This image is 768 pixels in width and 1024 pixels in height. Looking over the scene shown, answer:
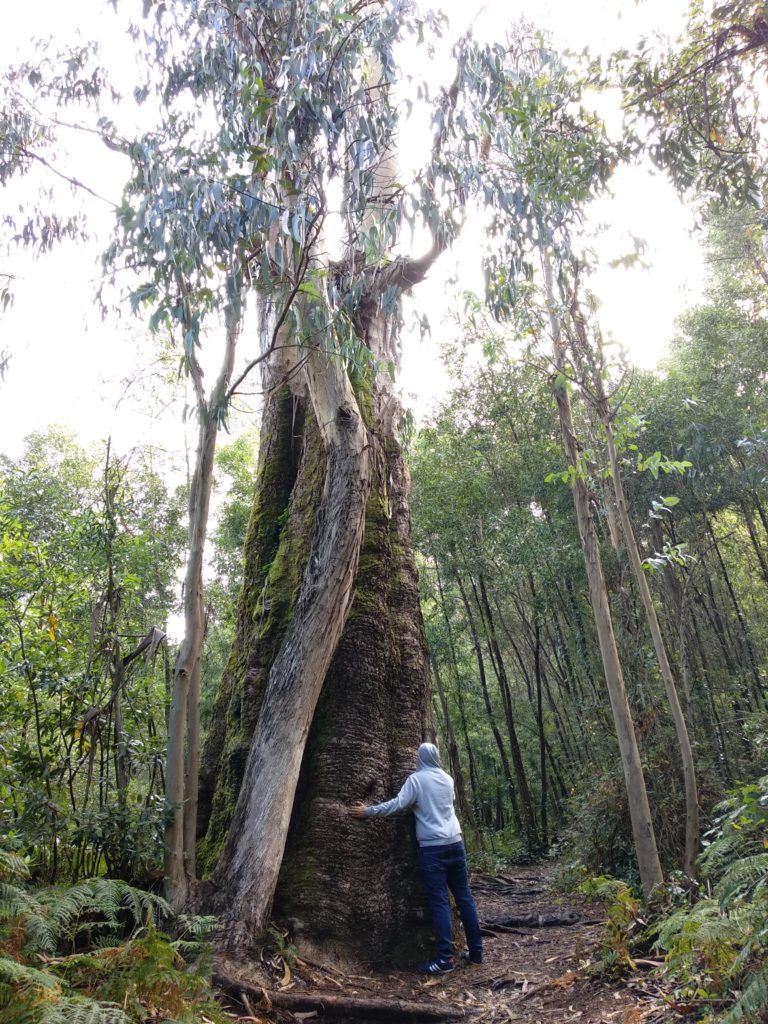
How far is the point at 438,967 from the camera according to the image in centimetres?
461

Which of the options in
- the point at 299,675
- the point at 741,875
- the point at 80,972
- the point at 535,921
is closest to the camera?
the point at 741,875

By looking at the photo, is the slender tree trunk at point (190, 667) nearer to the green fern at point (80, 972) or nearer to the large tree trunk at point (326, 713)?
the large tree trunk at point (326, 713)

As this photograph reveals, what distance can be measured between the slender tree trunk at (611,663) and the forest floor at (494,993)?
0.71m

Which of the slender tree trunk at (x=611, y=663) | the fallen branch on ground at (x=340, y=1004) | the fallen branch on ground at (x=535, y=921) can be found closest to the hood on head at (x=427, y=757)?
the slender tree trunk at (x=611, y=663)

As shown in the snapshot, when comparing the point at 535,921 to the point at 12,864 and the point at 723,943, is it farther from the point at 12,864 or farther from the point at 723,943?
the point at 12,864

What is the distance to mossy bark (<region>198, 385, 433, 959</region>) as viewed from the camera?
4.64 meters

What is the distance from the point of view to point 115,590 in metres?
5.07

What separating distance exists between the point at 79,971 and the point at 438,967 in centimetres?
250

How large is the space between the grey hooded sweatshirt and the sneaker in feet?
→ 2.28

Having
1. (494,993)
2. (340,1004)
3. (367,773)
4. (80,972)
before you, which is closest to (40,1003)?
(80,972)

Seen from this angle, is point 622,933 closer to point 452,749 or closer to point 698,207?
point 698,207

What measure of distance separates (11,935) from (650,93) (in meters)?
6.00

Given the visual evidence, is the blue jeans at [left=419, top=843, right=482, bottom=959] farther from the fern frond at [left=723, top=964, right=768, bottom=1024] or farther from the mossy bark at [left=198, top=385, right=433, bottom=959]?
the fern frond at [left=723, top=964, right=768, bottom=1024]

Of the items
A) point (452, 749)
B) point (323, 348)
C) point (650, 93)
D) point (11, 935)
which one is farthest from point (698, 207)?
point (452, 749)
